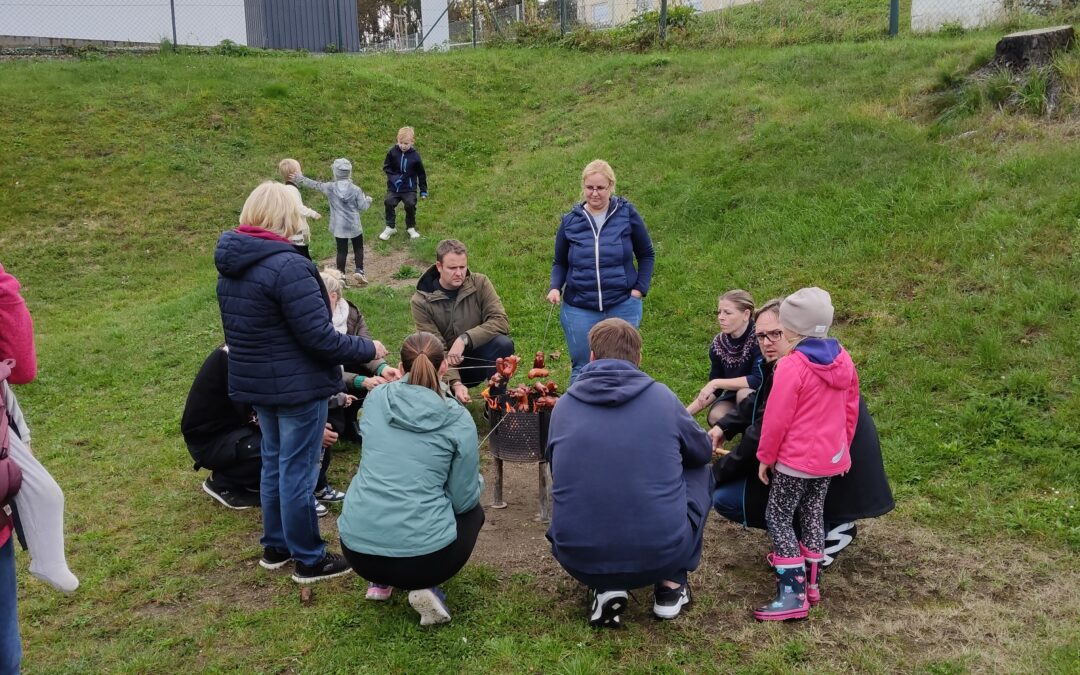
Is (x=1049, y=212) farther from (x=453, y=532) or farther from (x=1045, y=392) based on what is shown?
(x=453, y=532)

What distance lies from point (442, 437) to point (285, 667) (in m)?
1.15

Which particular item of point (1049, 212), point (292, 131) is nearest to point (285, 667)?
point (1049, 212)

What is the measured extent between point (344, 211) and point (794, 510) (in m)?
7.10

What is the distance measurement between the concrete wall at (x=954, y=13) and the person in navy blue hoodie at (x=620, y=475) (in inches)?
449

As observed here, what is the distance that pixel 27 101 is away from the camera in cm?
1388

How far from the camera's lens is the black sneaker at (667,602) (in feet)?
12.1

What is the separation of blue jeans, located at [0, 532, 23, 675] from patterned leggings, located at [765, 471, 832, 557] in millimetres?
2996

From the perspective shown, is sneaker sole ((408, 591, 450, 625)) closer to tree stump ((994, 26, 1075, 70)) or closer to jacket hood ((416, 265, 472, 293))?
jacket hood ((416, 265, 472, 293))

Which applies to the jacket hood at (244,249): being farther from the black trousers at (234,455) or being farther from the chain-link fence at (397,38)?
Answer: the chain-link fence at (397,38)

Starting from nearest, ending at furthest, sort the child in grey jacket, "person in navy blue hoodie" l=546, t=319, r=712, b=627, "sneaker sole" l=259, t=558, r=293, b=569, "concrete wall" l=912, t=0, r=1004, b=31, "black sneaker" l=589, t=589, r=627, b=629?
"person in navy blue hoodie" l=546, t=319, r=712, b=627 < "black sneaker" l=589, t=589, r=627, b=629 < "sneaker sole" l=259, t=558, r=293, b=569 < the child in grey jacket < "concrete wall" l=912, t=0, r=1004, b=31

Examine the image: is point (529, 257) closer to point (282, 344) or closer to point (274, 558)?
point (274, 558)

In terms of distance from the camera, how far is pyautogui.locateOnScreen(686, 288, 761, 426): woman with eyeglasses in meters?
5.05

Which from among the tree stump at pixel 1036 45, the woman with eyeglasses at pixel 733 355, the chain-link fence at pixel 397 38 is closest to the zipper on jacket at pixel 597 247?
the woman with eyeglasses at pixel 733 355

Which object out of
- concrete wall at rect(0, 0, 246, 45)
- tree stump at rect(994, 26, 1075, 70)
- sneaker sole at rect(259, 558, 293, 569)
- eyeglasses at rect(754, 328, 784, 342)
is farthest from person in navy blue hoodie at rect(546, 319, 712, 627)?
concrete wall at rect(0, 0, 246, 45)
